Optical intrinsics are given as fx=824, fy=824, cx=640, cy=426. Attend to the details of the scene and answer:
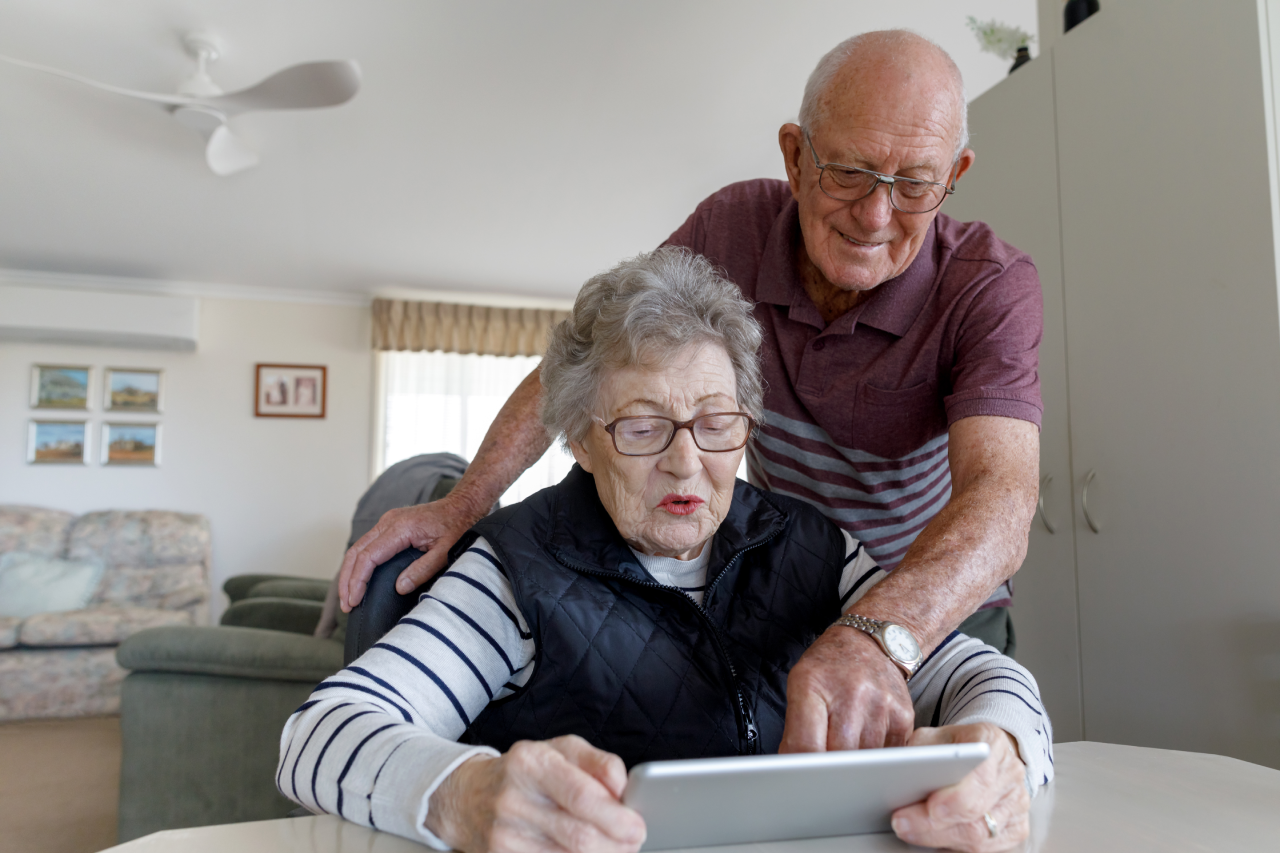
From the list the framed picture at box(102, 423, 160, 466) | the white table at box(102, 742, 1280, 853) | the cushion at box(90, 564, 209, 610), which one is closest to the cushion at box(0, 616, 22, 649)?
the cushion at box(90, 564, 209, 610)

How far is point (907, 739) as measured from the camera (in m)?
0.76

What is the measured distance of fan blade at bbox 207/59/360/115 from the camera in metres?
2.58

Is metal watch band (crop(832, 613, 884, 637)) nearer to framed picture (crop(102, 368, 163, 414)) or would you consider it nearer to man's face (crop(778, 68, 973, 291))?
man's face (crop(778, 68, 973, 291))

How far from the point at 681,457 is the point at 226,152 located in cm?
304

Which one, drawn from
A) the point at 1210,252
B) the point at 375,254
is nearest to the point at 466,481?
the point at 1210,252

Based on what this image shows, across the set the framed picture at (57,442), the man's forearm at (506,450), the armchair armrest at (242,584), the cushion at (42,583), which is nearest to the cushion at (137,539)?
the cushion at (42,583)

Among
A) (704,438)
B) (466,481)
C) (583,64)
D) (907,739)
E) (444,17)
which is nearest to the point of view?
(907,739)

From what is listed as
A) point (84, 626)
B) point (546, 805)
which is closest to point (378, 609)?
point (546, 805)

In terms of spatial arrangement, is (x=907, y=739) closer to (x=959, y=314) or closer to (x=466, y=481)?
(x=959, y=314)

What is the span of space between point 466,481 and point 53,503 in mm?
5805

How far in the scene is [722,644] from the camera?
3.51 ft

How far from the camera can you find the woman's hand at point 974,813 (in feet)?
2.20

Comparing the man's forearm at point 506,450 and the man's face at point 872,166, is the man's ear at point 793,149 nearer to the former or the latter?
the man's face at point 872,166

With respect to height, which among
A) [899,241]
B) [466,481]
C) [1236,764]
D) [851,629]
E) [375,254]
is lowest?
[1236,764]
